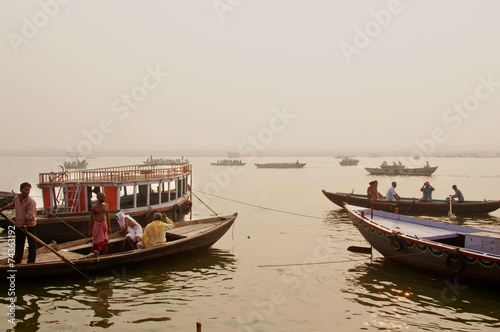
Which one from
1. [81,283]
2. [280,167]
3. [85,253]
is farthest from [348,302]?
[280,167]

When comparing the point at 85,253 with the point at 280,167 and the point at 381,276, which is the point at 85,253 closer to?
the point at 381,276

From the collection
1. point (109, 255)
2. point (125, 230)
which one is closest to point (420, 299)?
point (109, 255)

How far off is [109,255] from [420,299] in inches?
329

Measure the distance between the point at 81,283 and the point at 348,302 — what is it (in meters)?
7.05

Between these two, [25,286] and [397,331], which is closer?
[397,331]

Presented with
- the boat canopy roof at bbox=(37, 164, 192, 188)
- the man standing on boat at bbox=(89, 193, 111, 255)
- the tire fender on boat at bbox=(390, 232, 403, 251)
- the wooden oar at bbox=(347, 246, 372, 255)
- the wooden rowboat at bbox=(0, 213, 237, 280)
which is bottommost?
the wooden oar at bbox=(347, 246, 372, 255)

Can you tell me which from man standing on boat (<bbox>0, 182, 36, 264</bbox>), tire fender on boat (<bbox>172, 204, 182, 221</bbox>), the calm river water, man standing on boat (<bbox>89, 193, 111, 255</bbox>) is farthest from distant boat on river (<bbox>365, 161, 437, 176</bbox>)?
man standing on boat (<bbox>0, 182, 36, 264</bbox>)

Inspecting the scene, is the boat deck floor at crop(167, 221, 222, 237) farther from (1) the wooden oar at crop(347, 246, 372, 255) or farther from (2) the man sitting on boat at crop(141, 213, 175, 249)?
(1) the wooden oar at crop(347, 246, 372, 255)

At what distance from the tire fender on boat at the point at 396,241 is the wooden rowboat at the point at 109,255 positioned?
6068 mm

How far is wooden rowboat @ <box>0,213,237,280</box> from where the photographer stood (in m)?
10.0

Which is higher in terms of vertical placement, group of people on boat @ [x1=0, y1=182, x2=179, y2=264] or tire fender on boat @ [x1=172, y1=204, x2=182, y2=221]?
group of people on boat @ [x1=0, y1=182, x2=179, y2=264]

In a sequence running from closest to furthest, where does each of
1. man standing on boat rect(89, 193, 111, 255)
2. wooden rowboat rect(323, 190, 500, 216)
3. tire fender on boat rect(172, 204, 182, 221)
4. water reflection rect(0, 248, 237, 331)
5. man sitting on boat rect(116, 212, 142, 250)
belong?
water reflection rect(0, 248, 237, 331)
man standing on boat rect(89, 193, 111, 255)
man sitting on boat rect(116, 212, 142, 250)
tire fender on boat rect(172, 204, 182, 221)
wooden rowboat rect(323, 190, 500, 216)

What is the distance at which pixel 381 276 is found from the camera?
1182cm

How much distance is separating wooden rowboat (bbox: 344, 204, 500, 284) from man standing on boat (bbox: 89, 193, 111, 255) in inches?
338
